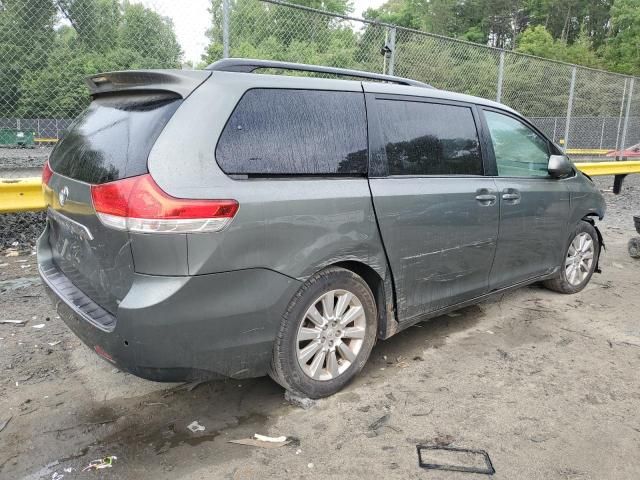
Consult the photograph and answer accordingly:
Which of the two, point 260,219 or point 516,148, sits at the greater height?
point 516,148

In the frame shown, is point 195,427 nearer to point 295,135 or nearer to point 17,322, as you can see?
point 295,135

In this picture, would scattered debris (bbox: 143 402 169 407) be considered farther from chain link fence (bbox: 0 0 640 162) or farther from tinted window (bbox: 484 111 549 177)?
chain link fence (bbox: 0 0 640 162)

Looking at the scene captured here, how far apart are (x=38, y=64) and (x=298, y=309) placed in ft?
15.8

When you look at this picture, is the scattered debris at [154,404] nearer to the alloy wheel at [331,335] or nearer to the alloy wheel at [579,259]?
the alloy wheel at [331,335]

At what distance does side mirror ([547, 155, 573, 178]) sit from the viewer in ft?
13.7

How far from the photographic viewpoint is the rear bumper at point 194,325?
225 centimetres

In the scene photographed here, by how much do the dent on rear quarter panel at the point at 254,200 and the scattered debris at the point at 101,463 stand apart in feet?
3.25

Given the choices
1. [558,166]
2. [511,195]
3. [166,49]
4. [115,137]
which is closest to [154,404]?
[115,137]

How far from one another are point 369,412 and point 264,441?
24.4 inches

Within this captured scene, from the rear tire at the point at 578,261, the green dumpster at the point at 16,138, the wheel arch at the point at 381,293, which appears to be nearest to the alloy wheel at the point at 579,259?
the rear tire at the point at 578,261

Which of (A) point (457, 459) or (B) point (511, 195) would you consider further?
(B) point (511, 195)

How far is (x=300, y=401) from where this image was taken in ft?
9.41

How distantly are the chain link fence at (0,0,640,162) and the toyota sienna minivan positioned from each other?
2.60 metres

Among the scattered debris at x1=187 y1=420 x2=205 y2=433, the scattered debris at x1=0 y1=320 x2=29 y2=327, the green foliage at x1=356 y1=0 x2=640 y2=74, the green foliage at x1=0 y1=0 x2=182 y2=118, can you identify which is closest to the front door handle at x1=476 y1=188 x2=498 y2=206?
the scattered debris at x1=187 y1=420 x2=205 y2=433
